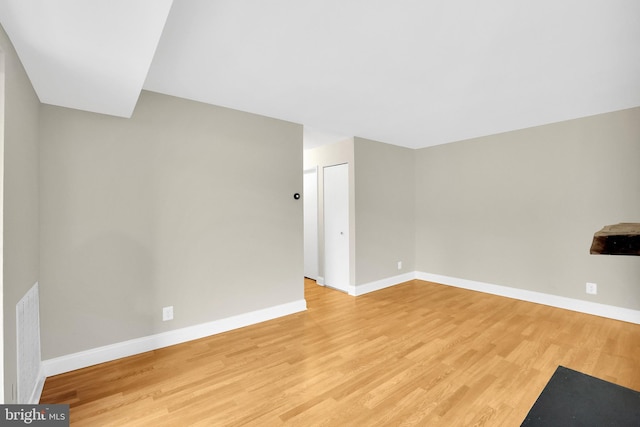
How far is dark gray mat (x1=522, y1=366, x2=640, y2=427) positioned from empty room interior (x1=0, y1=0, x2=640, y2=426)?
46 cm

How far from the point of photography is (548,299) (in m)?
3.77

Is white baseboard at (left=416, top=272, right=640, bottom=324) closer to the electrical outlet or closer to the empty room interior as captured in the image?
the empty room interior

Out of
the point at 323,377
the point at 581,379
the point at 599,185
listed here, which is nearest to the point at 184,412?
the point at 323,377

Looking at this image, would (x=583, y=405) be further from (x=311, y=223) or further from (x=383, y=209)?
(x=311, y=223)

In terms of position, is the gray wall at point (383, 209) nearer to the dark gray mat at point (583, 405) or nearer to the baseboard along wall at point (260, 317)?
the baseboard along wall at point (260, 317)

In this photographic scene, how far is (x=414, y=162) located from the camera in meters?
5.28

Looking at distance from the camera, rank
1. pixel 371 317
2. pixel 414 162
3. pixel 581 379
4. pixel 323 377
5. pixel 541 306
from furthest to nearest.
A: pixel 414 162, pixel 541 306, pixel 371 317, pixel 323 377, pixel 581 379

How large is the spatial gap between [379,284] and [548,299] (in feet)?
7.23

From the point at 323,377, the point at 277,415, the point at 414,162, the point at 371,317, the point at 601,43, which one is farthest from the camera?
the point at 414,162

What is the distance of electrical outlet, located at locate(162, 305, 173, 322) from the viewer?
270cm

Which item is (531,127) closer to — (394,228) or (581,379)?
(394,228)

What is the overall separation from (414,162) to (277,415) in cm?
458

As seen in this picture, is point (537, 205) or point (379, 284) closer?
point (537, 205)

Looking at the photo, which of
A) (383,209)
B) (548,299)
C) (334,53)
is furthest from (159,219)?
(548,299)
